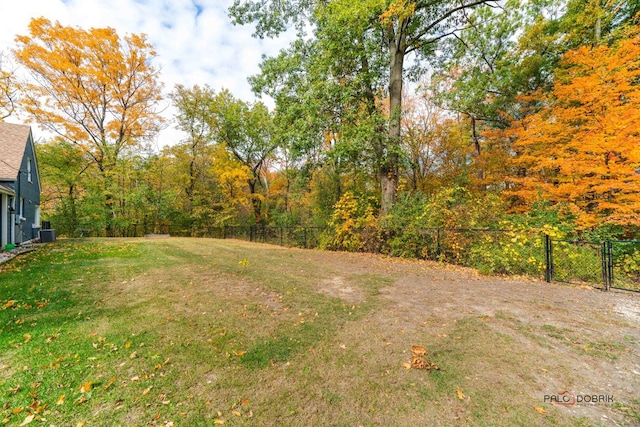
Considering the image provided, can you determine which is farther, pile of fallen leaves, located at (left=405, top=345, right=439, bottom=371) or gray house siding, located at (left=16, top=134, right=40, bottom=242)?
gray house siding, located at (left=16, top=134, right=40, bottom=242)

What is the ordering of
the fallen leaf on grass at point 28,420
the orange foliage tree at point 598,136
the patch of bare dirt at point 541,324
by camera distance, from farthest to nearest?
the orange foliage tree at point 598,136 < the patch of bare dirt at point 541,324 < the fallen leaf on grass at point 28,420

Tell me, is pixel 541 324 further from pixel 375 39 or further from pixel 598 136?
pixel 375 39

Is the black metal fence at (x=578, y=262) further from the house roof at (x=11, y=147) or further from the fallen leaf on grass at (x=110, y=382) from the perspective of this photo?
the house roof at (x=11, y=147)

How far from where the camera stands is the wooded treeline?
8.38 m

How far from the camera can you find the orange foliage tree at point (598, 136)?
7.31 metres

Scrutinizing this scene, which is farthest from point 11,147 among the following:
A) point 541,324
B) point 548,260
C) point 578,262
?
point 578,262

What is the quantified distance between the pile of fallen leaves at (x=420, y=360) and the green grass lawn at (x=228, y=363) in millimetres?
82

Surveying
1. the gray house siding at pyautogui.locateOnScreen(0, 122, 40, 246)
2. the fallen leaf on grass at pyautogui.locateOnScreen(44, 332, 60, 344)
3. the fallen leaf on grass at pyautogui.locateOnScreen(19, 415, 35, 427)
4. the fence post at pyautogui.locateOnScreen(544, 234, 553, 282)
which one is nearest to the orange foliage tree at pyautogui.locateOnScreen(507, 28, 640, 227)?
the fence post at pyautogui.locateOnScreen(544, 234, 553, 282)

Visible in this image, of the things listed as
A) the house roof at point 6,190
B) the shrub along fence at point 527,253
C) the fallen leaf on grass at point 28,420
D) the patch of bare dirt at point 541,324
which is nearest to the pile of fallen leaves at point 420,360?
the patch of bare dirt at point 541,324

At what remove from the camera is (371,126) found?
952 centimetres

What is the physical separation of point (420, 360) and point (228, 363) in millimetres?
2238

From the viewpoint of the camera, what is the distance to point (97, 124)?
1908cm

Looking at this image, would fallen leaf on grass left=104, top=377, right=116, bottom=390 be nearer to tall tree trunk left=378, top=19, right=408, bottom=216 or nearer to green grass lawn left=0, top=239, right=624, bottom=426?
green grass lawn left=0, top=239, right=624, bottom=426

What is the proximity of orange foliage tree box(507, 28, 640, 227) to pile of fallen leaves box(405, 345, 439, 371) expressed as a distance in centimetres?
820
